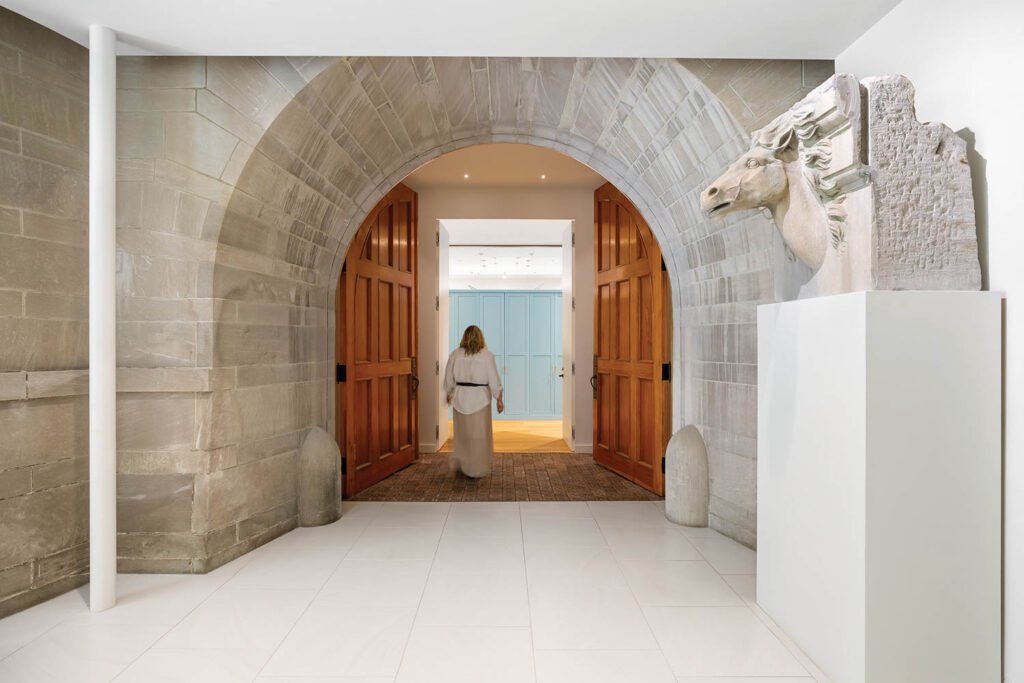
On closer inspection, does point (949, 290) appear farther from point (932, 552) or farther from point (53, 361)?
point (53, 361)

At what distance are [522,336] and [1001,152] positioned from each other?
860 centimetres

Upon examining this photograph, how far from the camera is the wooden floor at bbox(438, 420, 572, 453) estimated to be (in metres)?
6.68

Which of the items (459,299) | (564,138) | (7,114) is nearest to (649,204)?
(564,138)

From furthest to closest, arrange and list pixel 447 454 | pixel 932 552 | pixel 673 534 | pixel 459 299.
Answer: pixel 459 299
pixel 447 454
pixel 673 534
pixel 932 552

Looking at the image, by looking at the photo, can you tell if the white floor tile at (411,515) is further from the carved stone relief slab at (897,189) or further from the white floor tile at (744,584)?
the carved stone relief slab at (897,189)

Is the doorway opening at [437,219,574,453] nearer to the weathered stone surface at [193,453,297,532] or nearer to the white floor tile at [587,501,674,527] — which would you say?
the white floor tile at [587,501,674,527]

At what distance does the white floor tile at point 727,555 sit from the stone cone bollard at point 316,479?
2.25 m

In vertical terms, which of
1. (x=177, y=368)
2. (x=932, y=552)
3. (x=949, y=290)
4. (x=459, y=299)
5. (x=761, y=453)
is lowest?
(x=932, y=552)

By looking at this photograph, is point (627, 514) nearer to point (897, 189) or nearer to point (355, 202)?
point (897, 189)

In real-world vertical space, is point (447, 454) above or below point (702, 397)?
below

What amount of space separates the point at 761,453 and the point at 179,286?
2845 mm

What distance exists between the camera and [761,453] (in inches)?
93.7

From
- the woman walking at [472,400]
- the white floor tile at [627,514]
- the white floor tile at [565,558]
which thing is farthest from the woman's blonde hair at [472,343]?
the white floor tile at [565,558]

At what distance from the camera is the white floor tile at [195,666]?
191 centimetres
